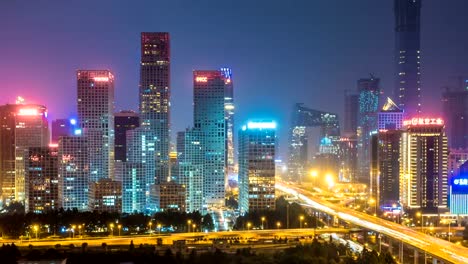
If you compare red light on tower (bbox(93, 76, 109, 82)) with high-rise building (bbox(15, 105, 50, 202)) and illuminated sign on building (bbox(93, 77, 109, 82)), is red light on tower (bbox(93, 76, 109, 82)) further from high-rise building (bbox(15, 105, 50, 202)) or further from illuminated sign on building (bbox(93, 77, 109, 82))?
high-rise building (bbox(15, 105, 50, 202))

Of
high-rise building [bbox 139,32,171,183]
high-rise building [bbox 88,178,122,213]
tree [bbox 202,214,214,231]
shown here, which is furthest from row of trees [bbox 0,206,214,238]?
high-rise building [bbox 139,32,171,183]

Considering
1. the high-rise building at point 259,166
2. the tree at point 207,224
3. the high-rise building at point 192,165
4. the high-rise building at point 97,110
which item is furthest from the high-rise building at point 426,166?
the high-rise building at point 97,110

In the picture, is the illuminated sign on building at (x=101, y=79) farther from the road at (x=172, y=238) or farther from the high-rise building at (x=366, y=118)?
the high-rise building at (x=366, y=118)

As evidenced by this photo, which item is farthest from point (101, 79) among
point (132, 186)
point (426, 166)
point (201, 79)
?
point (426, 166)

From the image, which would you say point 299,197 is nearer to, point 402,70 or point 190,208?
point 190,208

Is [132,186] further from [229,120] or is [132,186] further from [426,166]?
[229,120]

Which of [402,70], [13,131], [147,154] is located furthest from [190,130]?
[402,70]
